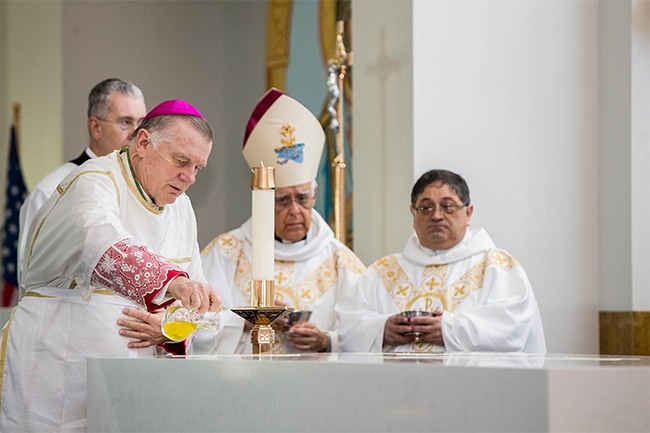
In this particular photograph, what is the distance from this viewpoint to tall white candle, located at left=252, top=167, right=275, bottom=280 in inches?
126

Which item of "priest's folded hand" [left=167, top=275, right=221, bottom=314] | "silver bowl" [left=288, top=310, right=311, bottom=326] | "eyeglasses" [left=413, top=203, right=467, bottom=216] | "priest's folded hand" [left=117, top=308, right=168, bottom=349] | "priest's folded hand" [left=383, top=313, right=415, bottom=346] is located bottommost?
"priest's folded hand" [left=383, top=313, right=415, bottom=346]

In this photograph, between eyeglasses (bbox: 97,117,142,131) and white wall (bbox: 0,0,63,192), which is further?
white wall (bbox: 0,0,63,192)

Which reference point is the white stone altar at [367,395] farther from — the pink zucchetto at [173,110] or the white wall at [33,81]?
the white wall at [33,81]

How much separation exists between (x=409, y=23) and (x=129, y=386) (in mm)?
3763

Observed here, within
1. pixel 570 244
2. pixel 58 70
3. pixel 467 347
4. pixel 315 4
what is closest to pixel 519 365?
pixel 467 347

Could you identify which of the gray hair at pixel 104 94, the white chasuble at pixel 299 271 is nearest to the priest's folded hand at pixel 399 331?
the white chasuble at pixel 299 271

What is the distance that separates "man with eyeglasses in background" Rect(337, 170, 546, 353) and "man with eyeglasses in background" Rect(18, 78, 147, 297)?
1428 mm

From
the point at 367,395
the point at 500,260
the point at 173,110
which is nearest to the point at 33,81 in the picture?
the point at 500,260

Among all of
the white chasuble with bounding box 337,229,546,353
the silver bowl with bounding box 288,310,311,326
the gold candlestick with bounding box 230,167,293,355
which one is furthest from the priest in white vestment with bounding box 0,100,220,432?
the white chasuble with bounding box 337,229,546,353

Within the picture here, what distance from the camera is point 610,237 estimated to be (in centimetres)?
651

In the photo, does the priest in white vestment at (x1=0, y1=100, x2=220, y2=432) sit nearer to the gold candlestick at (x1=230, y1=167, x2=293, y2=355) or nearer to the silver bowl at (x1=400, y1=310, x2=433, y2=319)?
the gold candlestick at (x1=230, y1=167, x2=293, y2=355)

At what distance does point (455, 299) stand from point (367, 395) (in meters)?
2.95

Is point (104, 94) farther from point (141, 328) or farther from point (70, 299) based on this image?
point (141, 328)

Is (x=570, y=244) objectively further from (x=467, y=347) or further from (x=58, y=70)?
(x=58, y=70)
